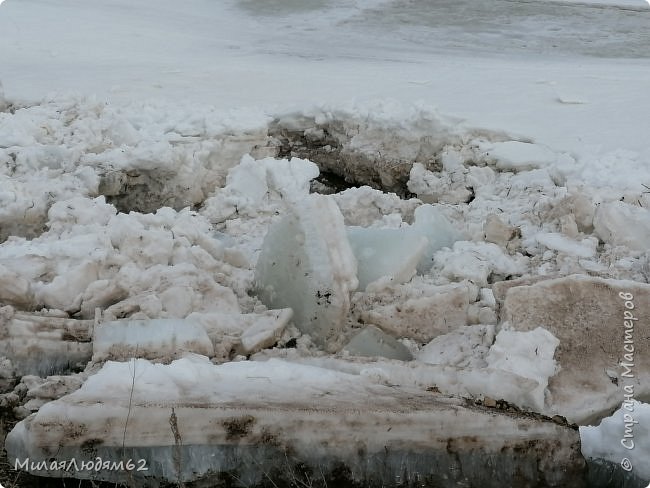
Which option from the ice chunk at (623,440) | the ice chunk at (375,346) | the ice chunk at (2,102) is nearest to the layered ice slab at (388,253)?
the ice chunk at (375,346)

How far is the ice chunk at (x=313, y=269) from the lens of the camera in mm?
3361

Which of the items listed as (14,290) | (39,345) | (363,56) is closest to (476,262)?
(39,345)

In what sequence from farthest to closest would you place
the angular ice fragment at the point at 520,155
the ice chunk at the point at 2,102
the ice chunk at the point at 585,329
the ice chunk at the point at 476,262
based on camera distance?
the ice chunk at the point at 2,102 < the angular ice fragment at the point at 520,155 < the ice chunk at the point at 476,262 < the ice chunk at the point at 585,329

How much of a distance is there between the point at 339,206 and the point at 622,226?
1730mm

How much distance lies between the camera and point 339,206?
15.3 ft

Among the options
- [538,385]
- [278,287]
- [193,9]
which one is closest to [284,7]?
[193,9]

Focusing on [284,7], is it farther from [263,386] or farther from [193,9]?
[263,386]

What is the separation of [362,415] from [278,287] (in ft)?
4.14

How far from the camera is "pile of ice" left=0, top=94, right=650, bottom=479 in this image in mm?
3010

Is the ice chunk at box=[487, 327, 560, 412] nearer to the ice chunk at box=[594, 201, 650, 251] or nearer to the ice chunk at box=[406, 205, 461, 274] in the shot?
the ice chunk at box=[406, 205, 461, 274]

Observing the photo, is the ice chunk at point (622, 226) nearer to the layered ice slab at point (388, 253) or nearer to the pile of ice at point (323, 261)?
the pile of ice at point (323, 261)

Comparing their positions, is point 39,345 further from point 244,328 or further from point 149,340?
point 244,328

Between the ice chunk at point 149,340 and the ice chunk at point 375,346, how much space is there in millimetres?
678

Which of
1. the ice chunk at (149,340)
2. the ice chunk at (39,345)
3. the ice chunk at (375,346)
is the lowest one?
the ice chunk at (375,346)
